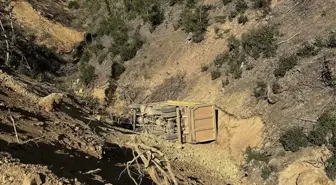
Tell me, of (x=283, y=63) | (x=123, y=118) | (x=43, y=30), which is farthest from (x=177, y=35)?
(x=43, y=30)

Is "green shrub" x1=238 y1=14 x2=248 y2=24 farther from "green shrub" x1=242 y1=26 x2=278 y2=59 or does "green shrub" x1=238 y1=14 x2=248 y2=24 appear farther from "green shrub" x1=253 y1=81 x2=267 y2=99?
"green shrub" x1=253 y1=81 x2=267 y2=99

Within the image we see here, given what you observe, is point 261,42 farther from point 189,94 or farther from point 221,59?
point 189,94

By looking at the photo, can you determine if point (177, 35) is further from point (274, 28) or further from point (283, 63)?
point (283, 63)

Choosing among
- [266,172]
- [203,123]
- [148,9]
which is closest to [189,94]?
[203,123]

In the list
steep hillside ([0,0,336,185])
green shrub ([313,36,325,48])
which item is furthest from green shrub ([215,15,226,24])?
green shrub ([313,36,325,48])

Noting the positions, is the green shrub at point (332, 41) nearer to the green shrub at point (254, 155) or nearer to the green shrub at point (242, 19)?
the green shrub at point (254, 155)

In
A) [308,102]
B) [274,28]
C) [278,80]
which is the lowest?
[308,102]
